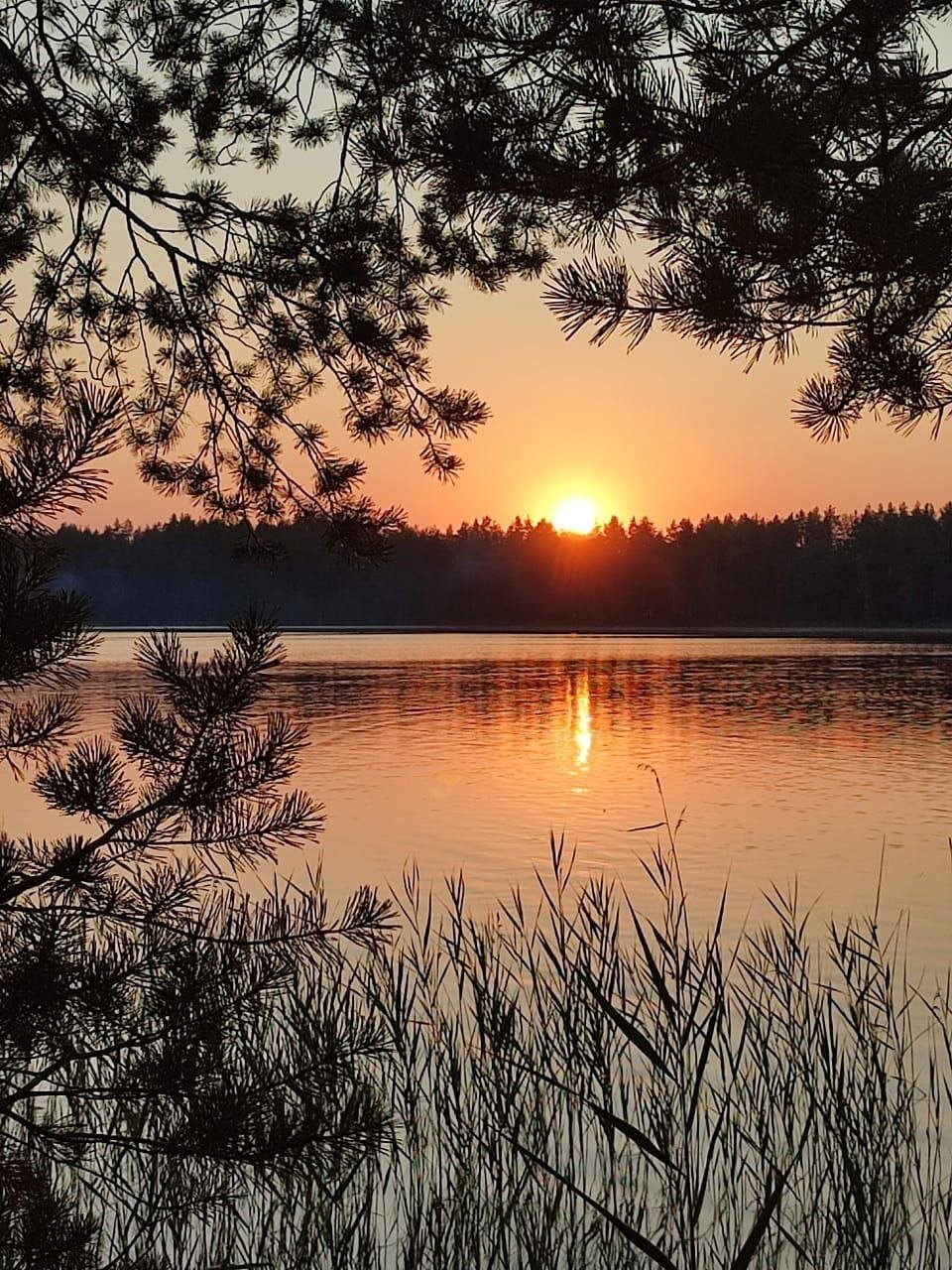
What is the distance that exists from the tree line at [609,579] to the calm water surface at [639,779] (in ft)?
221

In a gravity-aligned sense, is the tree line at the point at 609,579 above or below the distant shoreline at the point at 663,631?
above

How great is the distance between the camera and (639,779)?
2305 centimetres

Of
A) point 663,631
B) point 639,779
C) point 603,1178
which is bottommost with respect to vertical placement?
point 639,779

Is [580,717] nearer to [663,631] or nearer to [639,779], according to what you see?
[639,779]

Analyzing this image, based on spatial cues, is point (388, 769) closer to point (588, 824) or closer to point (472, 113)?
point (588, 824)

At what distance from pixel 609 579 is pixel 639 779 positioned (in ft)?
372

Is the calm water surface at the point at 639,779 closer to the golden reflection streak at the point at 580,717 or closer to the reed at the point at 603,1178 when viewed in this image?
the golden reflection streak at the point at 580,717

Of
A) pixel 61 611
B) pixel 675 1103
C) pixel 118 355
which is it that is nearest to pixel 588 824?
pixel 675 1103

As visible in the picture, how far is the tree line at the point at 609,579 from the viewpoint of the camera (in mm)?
114000

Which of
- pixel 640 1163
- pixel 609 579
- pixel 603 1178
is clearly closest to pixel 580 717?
pixel 640 1163

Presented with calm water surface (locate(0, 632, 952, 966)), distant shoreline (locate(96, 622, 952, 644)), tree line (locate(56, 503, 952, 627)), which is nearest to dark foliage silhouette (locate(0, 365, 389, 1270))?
calm water surface (locate(0, 632, 952, 966))

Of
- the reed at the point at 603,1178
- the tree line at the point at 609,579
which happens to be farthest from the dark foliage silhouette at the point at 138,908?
the tree line at the point at 609,579

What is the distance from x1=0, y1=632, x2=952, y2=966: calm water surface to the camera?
46.9 feet

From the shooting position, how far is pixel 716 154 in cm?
399
